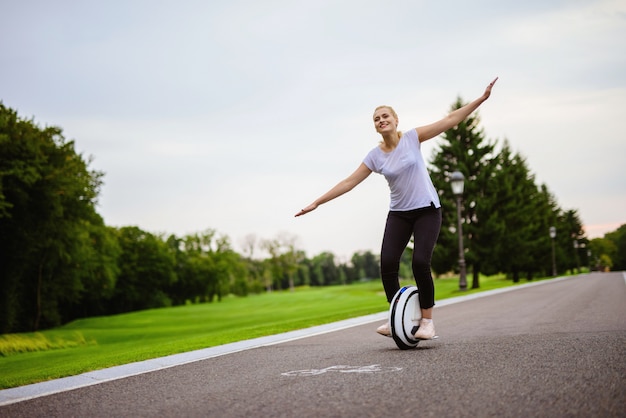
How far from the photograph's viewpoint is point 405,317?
5051 mm

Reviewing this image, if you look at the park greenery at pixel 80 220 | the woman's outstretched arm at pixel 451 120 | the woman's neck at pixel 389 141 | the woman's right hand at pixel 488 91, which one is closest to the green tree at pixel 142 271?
the park greenery at pixel 80 220

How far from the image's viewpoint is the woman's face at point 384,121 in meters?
5.17

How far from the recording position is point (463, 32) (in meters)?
17.9

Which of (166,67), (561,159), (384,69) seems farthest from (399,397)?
(561,159)

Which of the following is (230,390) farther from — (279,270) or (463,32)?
(279,270)

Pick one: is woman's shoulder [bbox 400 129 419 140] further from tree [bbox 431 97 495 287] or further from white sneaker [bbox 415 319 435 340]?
tree [bbox 431 97 495 287]

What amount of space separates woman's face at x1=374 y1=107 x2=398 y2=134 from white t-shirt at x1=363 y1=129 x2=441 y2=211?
0.55ft

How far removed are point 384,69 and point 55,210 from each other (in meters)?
18.9

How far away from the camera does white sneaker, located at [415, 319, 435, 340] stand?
17.0 feet

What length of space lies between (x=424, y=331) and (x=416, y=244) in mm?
912

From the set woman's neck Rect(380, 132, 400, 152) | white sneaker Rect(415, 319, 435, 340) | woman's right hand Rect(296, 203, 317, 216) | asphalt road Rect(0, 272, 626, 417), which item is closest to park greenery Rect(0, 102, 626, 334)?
woman's right hand Rect(296, 203, 317, 216)

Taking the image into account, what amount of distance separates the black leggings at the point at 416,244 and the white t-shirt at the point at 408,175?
0.36 ft

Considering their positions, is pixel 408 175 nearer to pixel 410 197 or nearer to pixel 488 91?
pixel 410 197

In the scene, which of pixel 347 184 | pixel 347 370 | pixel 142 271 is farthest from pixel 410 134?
pixel 142 271
